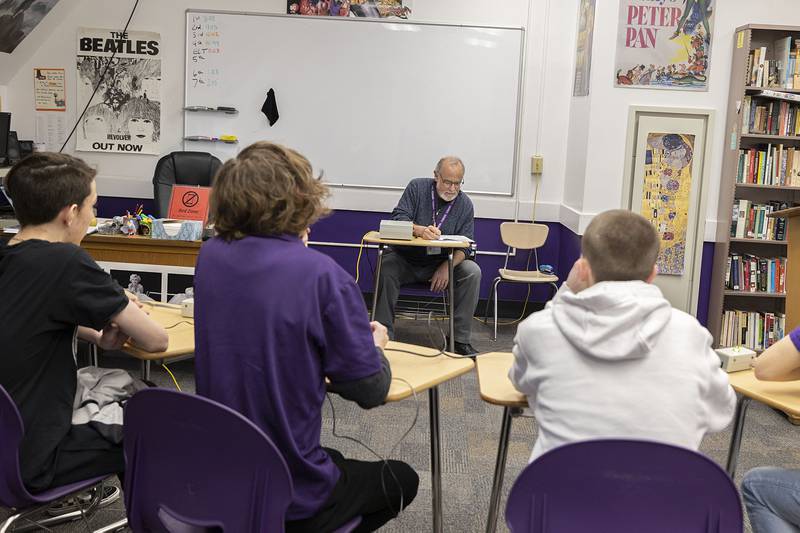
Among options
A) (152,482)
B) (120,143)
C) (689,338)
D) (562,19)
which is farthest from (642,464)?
(120,143)

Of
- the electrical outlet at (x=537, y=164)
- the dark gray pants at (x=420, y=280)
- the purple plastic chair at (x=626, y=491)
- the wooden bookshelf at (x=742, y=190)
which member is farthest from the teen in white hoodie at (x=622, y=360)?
the electrical outlet at (x=537, y=164)

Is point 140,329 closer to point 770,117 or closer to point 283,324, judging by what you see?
point 283,324

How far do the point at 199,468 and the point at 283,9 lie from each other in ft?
17.0

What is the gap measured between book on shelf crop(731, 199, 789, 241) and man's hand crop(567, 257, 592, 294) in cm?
384

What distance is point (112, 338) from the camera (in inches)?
84.3

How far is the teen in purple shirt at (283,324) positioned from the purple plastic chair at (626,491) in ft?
1.53

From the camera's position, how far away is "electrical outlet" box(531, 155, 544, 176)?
20.1ft

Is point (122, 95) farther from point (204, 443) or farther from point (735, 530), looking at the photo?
point (735, 530)

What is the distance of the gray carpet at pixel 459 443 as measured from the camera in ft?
9.30

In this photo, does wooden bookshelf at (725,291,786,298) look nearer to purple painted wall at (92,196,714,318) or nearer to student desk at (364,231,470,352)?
purple painted wall at (92,196,714,318)

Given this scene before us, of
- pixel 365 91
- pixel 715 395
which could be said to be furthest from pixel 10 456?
pixel 365 91

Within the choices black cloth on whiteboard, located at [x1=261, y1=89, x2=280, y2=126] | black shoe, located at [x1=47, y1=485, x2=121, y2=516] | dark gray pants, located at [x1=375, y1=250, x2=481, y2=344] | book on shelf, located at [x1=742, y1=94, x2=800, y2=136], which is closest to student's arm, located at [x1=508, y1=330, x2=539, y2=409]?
black shoe, located at [x1=47, y1=485, x2=121, y2=516]

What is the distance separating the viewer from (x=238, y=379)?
162 centimetres

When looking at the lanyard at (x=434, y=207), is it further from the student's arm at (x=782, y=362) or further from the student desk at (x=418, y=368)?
the student's arm at (x=782, y=362)
